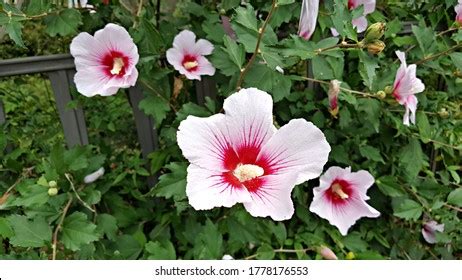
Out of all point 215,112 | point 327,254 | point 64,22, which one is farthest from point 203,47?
point 327,254

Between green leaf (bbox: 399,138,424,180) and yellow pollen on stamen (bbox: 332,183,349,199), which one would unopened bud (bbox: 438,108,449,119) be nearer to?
green leaf (bbox: 399,138,424,180)

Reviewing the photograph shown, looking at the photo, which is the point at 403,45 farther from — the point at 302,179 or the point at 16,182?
the point at 16,182

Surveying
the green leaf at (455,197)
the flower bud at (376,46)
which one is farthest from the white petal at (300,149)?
the green leaf at (455,197)

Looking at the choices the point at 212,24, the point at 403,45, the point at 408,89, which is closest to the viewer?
the point at 408,89

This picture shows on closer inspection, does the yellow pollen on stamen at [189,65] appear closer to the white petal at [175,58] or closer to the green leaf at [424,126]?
the white petal at [175,58]
